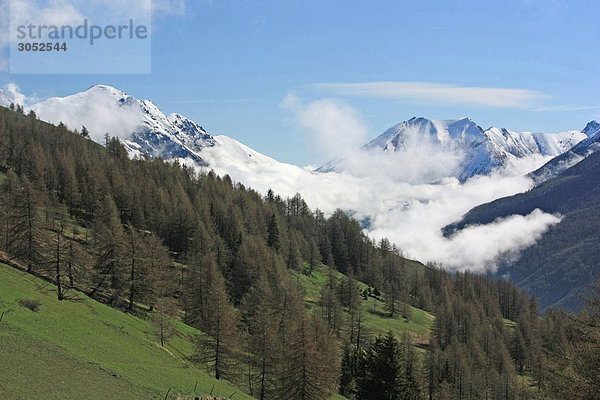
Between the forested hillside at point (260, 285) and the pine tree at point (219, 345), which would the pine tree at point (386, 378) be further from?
the pine tree at point (219, 345)

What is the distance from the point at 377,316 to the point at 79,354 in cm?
10130

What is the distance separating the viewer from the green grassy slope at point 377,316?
379ft

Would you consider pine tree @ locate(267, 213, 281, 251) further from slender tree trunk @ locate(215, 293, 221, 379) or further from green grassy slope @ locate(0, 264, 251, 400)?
slender tree trunk @ locate(215, 293, 221, 379)

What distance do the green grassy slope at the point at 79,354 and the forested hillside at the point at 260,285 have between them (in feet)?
16.3

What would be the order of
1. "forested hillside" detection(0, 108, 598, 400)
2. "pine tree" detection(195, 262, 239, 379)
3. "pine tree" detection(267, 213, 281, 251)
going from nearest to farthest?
"pine tree" detection(195, 262, 239, 379), "forested hillside" detection(0, 108, 598, 400), "pine tree" detection(267, 213, 281, 251)

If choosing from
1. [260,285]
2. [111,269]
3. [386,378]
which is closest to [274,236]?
[260,285]

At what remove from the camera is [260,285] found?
274ft

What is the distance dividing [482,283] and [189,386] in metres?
184

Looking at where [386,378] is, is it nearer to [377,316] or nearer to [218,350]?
[218,350]

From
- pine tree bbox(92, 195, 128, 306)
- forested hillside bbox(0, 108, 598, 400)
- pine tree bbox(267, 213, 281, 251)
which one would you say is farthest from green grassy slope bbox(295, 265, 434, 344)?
pine tree bbox(92, 195, 128, 306)

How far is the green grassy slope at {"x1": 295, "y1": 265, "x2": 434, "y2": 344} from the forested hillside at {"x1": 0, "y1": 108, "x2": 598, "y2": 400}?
0.87m

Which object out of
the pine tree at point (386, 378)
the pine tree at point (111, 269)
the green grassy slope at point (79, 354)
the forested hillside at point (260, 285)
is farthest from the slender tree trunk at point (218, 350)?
the pine tree at point (386, 378)

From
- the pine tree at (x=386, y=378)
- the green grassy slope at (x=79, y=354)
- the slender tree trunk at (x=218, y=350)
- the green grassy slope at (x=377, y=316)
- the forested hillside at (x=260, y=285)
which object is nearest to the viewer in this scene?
the green grassy slope at (x=79, y=354)

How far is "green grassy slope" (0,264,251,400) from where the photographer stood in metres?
29.0
